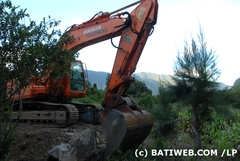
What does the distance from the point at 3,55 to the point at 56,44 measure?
31.4 inches

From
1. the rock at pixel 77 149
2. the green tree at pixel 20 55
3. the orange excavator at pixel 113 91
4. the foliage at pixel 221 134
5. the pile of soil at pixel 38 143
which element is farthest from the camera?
the foliage at pixel 221 134

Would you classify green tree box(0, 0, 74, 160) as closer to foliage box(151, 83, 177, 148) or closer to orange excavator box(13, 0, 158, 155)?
orange excavator box(13, 0, 158, 155)

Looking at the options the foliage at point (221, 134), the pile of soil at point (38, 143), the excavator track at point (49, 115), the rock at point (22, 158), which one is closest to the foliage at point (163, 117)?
the foliage at point (221, 134)

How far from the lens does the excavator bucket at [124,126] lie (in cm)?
524

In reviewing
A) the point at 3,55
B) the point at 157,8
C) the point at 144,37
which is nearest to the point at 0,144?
the point at 3,55

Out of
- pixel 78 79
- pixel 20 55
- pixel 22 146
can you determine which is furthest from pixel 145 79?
pixel 20 55

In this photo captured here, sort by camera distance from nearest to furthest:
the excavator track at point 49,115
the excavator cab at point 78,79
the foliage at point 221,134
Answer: the foliage at point 221,134 < the excavator track at point 49,115 < the excavator cab at point 78,79

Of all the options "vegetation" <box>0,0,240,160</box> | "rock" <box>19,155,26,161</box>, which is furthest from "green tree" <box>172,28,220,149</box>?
"rock" <box>19,155,26,161</box>

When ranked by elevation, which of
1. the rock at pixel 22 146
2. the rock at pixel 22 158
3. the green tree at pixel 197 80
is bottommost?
the rock at pixel 22 158

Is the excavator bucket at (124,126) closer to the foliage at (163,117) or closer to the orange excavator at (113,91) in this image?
the orange excavator at (113,91)

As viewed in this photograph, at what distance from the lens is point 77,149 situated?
5.20 m

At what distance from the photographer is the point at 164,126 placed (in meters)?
Result: 5.97

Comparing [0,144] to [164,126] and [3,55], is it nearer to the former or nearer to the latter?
[3,55]

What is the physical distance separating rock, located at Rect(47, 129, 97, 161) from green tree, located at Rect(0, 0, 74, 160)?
2.79 feet
